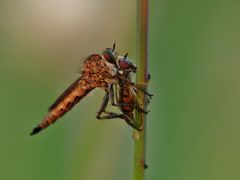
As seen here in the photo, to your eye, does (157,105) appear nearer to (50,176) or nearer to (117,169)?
(117,169)

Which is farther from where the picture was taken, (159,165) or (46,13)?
(46,13)

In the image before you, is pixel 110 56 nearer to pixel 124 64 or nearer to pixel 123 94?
pixel 124 64

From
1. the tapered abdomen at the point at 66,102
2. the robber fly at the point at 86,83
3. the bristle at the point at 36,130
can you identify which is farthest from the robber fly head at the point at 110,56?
the bristle at the point at 36,130

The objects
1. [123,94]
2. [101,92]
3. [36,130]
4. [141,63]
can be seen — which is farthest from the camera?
[101,92]

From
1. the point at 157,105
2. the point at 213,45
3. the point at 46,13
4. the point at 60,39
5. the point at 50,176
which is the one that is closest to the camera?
the point at 50,176

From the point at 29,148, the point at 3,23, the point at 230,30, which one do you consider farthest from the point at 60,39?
the point at 230,30

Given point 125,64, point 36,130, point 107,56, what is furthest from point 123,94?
point 36,130

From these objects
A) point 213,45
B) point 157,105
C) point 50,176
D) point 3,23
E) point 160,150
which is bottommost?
point 50,176
